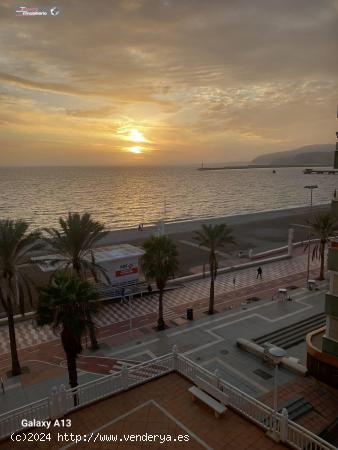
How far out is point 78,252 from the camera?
22.1 metres

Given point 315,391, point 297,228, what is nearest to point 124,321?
point 315,391

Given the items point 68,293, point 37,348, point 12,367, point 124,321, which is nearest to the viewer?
point 68,293

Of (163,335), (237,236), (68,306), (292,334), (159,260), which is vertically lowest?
(237,236)

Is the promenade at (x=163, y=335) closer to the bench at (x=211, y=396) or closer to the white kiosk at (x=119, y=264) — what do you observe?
the white kiosk at (x=119, y=264)

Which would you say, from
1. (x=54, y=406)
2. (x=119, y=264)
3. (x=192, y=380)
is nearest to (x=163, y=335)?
(x=119, y=264)

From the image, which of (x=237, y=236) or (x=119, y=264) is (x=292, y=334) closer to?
(x=119, y=264)

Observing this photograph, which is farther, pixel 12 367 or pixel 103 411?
pixel 12 367

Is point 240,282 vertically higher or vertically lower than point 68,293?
lower

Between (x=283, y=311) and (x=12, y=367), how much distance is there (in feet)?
66.2

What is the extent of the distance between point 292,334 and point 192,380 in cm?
1338

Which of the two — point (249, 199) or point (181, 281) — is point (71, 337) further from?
point (249, 199)

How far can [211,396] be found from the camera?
1271 centimetres

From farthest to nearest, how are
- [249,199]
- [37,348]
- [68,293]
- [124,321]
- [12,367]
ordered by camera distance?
[249,199] < [124,321] < [37,348] < [12,367] < [68,293]

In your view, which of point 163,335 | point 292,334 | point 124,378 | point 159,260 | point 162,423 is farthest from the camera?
point 159,260
